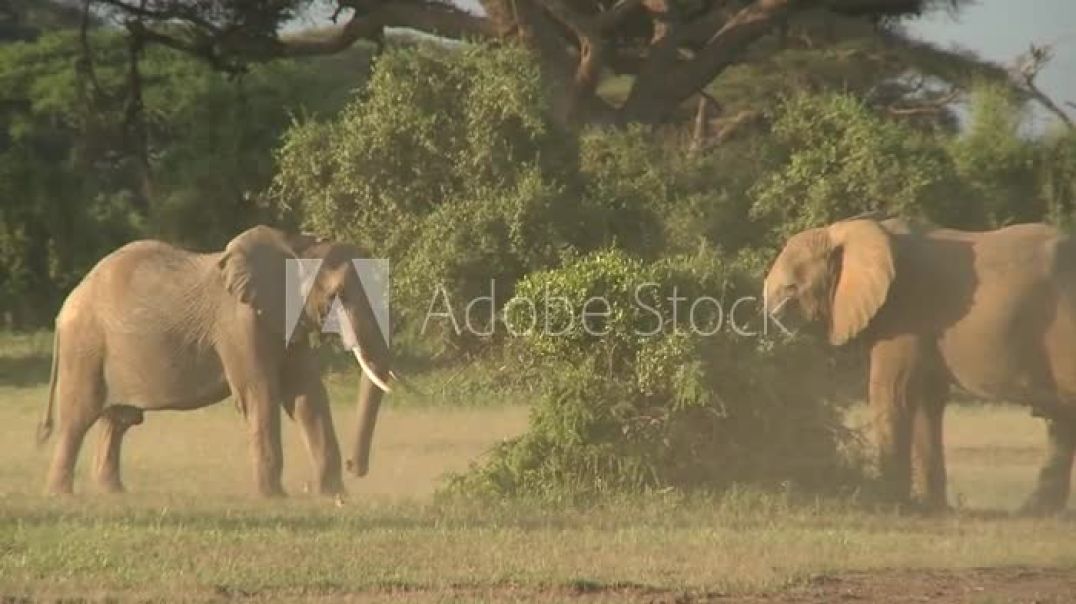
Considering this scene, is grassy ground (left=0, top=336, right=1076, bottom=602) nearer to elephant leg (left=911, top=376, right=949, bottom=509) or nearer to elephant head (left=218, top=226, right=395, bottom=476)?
elephant leg (left=911, top=376, right=949, bottom=509)

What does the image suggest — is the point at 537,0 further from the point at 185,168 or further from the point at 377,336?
the point at 377,336

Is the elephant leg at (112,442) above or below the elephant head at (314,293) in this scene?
below

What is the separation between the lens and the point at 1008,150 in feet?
89.1

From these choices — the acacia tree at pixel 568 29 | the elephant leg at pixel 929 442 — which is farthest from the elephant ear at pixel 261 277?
the acacia tree at pixel 568 29

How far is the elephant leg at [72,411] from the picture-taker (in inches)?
583

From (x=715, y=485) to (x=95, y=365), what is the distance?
4231 mm

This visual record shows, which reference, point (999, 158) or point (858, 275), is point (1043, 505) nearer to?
point (858, 275)

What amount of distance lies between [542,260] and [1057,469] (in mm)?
5141

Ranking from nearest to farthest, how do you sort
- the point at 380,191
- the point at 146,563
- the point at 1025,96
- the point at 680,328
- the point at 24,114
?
the point at 146,563, the point at 680,328, the point at 380,191, the point at 1025,96, the point at 24,114

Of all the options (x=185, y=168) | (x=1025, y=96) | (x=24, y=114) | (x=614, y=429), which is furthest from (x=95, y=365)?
(x=24, y=114)

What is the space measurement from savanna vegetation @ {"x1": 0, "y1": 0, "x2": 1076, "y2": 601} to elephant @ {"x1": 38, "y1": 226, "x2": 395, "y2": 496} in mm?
513

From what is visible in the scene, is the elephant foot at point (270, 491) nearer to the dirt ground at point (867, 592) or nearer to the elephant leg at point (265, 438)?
the elephant leg at point (265, 438)

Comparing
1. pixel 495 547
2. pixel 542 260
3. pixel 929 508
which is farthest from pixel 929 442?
pixel 542 260

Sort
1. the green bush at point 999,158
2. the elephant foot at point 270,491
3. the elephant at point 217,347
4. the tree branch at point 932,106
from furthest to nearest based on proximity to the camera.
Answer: the tree branch at point 932,106, the green bush at point 999,158, the elephant at point 217,347, the elephant foot at point 270,491
